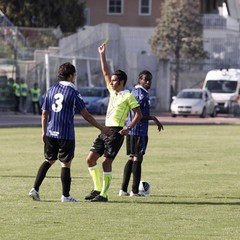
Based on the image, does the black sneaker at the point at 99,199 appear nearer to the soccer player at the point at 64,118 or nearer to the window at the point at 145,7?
the soccer player at the point at 64,118

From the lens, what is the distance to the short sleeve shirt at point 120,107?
1484 cm

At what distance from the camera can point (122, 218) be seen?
12.6 metres

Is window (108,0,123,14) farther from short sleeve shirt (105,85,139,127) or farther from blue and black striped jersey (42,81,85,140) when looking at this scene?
blue and black striped jersey (42,81,85,140)

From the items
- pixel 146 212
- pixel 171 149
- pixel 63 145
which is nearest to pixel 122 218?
pixel 146 212

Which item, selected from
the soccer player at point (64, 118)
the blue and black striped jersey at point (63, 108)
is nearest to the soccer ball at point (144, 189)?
the soccer player at point (64, 118)

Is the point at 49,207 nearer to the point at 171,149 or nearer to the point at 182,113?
the point at 171,149

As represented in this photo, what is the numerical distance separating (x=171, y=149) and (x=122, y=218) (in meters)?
14.3

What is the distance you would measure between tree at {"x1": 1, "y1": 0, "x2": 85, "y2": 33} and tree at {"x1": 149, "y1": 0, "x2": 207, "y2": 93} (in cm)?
808

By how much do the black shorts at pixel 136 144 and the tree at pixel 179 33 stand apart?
55.3 m

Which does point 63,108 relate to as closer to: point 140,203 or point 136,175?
point 140,203

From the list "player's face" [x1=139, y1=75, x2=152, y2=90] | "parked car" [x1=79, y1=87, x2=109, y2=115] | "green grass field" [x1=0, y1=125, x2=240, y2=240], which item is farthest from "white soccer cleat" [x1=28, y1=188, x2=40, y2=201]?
"parked car" [x1=79, y1=87, x2=109, y2=115]

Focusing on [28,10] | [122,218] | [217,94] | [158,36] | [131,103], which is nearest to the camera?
[122,218]

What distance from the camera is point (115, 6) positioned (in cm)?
8138

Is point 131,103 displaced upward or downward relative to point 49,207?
upward
